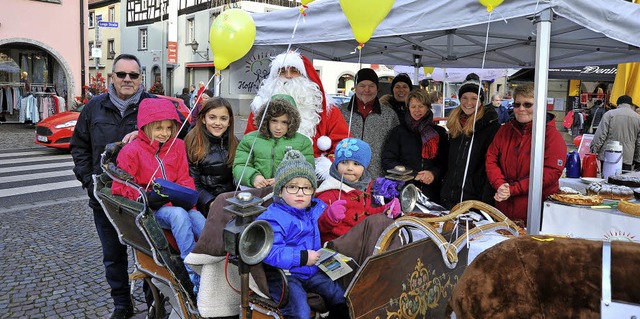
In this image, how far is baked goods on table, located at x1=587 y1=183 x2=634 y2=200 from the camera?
3.68 m

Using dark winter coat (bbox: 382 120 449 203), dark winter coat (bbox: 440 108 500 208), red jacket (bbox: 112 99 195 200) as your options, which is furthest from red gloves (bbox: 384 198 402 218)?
dark winter coat (bbox: 382 120 449 203)

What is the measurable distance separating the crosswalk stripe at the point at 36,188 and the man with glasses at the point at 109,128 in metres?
5.34

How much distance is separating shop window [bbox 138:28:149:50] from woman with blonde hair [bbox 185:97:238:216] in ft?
122

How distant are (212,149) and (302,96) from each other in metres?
0.93

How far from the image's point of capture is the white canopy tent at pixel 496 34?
10.0ft

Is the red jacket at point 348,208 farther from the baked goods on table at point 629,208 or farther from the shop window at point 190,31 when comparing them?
the shop window at point 190,31

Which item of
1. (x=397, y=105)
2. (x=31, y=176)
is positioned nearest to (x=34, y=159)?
(x=31, y=176)

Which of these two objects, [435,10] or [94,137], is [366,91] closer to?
[435,10]

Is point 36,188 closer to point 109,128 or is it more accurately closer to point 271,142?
point 109,128

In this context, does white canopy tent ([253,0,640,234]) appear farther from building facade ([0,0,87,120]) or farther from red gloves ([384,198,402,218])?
building facade ([0,0,87,120])

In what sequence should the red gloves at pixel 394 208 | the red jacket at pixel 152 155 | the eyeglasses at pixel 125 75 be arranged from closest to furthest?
the red gloves at pixel 394 208 → the red jacket at pixel 152 155 → the eyeglasses at pixel 125 75

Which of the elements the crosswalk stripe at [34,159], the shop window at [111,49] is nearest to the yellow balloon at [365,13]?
the crosswalk stripe at [34,159]

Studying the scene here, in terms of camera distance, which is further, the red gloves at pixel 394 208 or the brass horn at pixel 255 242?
the red gloves at pixel 394 208

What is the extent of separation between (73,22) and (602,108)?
1930cm
